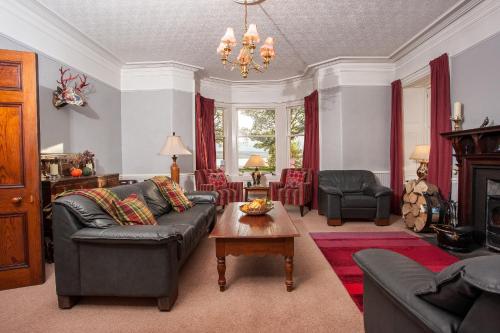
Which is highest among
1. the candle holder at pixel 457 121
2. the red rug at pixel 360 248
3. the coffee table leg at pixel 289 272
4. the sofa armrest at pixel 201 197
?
the candle holder at pixel 457 121

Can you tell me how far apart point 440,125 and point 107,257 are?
4414 mm

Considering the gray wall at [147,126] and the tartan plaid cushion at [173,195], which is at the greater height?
the gray wall at [147,126]

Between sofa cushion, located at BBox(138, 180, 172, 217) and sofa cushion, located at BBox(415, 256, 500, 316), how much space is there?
286cm

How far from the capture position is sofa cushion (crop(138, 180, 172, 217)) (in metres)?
3.34

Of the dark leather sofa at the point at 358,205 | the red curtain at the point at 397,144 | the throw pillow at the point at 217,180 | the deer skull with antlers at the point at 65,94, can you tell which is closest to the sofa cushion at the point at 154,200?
the deer skull with antlers at the point at 65,94

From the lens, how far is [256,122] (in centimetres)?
702

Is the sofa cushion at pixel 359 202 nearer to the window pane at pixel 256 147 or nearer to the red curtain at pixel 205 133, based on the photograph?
the window pane at pixel 256 147

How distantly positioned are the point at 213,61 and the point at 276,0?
2274 millimetres

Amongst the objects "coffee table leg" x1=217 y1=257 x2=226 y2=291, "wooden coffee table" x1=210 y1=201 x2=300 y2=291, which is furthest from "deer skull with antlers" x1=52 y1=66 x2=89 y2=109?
"coffee table leg" x1=217 y1=257 x2=226 y2=291

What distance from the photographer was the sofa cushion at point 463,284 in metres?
0.78

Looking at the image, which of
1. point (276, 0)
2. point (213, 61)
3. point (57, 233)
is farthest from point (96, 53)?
point (57, 233)

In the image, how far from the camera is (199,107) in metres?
5.91

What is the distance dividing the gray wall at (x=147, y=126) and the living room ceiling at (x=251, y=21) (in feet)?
2.33

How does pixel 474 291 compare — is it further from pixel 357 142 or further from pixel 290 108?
pixel 290 108
